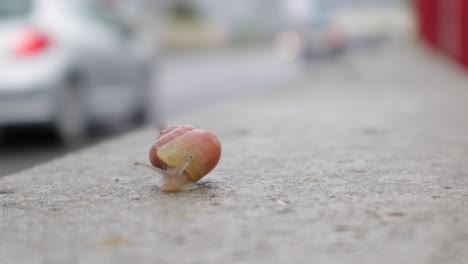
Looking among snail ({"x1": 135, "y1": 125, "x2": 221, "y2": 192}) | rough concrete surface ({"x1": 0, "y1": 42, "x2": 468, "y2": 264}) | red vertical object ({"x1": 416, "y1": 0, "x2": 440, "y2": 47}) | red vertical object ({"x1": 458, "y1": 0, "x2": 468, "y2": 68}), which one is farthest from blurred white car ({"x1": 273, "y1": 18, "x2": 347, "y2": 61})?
snail ({"x1": 135, "y1": 125, "x2": 221, "y2": 192})

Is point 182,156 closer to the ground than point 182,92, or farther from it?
farther from it

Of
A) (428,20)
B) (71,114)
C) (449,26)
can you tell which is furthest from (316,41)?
(71,114)

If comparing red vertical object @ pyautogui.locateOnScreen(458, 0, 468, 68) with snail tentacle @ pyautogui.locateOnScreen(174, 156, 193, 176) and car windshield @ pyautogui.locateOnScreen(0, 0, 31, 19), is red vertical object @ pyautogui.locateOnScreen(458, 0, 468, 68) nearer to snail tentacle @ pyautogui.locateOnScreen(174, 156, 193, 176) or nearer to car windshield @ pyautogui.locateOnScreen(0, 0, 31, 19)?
car windshield @ pyautogui.locateOnScreen(0, 0, 31, 19)

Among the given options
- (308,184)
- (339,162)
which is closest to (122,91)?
(339,162)

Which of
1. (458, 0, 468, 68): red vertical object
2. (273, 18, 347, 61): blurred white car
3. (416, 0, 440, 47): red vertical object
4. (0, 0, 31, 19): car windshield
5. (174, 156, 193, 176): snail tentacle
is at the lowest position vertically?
(273, 18, 347, 61): blurred white car

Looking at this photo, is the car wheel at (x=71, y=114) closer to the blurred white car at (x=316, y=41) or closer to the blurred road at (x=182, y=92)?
the blurred road at (x=182, y=92)

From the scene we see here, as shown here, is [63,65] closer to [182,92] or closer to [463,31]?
[463,31]

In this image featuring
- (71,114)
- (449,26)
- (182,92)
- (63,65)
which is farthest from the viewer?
(182,92)
